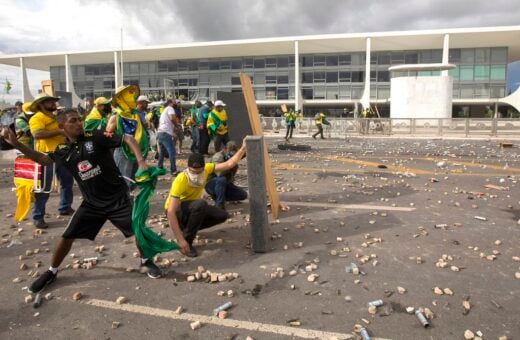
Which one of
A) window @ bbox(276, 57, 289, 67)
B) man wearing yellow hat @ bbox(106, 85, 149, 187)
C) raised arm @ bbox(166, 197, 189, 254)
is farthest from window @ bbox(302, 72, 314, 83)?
raised arm @ bbox(166, 197, 189, 254)

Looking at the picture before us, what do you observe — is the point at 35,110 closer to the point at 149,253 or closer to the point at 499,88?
the point at 149,253

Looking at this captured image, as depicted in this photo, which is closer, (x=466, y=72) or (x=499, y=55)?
(x=499, y=55)

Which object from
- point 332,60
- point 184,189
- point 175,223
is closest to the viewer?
point 175,223

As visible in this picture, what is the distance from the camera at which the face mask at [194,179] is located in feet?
14.8

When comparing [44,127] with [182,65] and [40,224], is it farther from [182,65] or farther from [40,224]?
[182,65]

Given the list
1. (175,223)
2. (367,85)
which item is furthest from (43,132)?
(367,85)

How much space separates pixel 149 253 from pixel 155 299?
544 mm

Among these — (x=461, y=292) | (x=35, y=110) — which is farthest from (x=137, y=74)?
(x=461, y=292)

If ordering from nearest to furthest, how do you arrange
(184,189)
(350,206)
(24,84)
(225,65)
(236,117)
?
(184,189) → (350,206) → (236,117) → (225,65) → (24,84)

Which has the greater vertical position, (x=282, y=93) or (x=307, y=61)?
(x=307, y=61)

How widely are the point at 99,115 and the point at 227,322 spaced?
431cm

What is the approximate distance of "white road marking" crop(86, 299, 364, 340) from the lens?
3.02 m

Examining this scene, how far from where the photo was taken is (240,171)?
1057cm

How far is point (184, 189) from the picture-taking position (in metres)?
4.51
